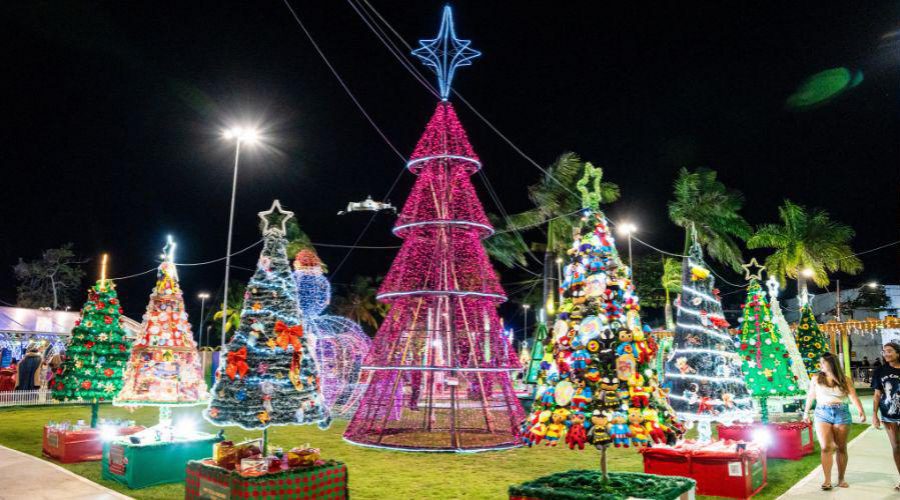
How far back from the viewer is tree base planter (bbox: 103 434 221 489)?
8906 mm

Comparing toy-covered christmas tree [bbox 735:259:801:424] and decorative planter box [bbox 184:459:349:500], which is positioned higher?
toy-covered christmas tree [bbox 735:259:801:424]

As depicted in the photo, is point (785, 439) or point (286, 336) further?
point (785, 439)

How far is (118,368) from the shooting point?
13516 millimetres

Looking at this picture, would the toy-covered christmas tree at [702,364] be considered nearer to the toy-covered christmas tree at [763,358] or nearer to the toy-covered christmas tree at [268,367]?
the toy-covered christmas tree at [763,358]

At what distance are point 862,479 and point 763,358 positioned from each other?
5286 mm

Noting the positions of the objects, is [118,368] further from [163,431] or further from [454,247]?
[454,247]

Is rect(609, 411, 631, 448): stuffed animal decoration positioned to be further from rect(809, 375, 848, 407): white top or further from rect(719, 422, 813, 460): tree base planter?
rect(719, 422, 813, 460): tree base planter

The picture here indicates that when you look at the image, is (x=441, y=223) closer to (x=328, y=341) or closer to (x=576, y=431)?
(x=576, y=431)

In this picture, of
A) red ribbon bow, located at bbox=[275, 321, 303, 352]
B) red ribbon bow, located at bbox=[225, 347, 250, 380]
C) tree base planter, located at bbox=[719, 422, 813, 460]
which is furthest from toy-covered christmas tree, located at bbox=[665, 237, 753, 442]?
red ribbon bow, located at bbox=[225, 347, 250, 380]

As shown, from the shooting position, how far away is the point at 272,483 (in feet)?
21.1

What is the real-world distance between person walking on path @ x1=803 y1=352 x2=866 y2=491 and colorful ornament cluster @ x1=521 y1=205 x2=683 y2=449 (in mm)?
3591

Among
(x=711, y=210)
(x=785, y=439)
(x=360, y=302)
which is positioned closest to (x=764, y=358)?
(x=785, y=439)

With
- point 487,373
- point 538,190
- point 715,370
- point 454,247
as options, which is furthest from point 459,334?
point 538,190

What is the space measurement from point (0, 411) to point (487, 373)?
59.5 ft
